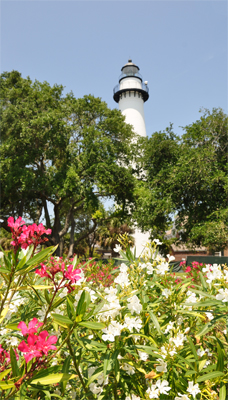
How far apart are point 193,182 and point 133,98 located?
60.7ft

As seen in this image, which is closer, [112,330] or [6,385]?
[6,385]

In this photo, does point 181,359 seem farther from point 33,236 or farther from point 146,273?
point 33,236

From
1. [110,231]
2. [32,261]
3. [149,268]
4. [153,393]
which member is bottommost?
[153,393]

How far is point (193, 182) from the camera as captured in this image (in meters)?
14.9

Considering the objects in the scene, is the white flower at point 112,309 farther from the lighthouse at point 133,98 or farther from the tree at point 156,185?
the lighthouse at point 133,98

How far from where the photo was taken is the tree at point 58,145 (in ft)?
48.3

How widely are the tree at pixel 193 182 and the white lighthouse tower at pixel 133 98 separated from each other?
1047cm

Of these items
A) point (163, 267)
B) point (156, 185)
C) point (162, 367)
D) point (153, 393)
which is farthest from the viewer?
point (156, 185)

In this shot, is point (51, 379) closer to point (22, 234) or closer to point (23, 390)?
point (23, 390)

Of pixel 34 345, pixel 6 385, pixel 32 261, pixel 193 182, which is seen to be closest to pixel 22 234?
pixel 32 261

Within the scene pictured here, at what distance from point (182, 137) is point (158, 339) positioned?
56.7 feet

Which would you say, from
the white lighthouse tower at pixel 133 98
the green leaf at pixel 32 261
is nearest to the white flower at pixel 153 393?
the green leaf at pixel 32 261

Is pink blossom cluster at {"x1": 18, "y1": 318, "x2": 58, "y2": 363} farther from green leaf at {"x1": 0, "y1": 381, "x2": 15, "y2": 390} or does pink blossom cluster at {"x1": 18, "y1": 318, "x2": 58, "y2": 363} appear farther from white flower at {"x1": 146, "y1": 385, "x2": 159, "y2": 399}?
white flower at {"x1": 146, "y1": 385, "x2": 159, "y2": 399}

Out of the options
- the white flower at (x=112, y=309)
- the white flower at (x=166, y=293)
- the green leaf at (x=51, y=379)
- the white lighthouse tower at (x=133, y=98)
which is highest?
the white lighthouse tower at (x=133, y=98)
